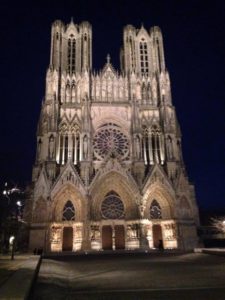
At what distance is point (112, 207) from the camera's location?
30000 mm

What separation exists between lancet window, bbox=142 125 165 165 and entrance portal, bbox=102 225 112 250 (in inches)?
328

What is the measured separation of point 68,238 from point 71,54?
23.0 meters

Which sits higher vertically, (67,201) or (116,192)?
(116,192)

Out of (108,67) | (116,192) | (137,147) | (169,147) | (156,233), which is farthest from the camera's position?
(108,67)

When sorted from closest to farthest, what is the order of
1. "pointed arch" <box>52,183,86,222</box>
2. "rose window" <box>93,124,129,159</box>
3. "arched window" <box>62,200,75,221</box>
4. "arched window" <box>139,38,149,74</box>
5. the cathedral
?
the cathedral, "pointed arch" <box>52,183,86,222</box>, "arched window" <box>62,200,75,221</box>, "rose window" <box>93,124,129,159</box>, "arched window" <box>139,38,149,74</box>

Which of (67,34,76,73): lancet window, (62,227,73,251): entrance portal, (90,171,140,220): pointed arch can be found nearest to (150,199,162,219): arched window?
(90,171,140,220): pointed arch

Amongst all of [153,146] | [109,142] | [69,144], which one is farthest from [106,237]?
[153,146]

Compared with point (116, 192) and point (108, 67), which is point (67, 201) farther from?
point (108, 67)

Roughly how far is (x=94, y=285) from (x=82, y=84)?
28687mm

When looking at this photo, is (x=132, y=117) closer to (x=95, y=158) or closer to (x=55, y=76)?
(x=95, y=158)

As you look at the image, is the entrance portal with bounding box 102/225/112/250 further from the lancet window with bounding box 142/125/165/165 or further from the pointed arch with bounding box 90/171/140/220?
the lancet window with bounding box 142/125/165/165

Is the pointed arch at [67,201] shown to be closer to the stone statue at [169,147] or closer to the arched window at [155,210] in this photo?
the arched window at [155,210]

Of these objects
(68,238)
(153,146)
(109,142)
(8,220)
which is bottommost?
(68,238)

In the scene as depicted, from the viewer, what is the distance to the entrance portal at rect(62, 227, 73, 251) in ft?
94.0
